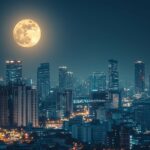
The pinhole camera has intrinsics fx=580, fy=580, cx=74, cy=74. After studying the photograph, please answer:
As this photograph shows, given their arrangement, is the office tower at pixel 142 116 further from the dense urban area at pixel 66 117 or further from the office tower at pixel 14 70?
the office tower at pixel 14 70

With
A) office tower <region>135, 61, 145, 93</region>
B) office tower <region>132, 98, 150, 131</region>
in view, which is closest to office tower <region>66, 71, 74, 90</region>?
office tower <region>135, 61, 145, 93</region>

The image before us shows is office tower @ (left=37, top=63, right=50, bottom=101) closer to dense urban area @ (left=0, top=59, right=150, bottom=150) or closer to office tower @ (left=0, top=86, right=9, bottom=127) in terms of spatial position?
dense urban area @ (left=0, top=59, right=150, bottom=150)

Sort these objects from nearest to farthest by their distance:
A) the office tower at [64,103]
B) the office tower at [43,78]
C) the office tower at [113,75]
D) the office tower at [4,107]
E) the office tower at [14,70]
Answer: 1. the office tower at [4,107]
2. the office tower at [64,103]
3. the office tower at [14,70]
4. the office tower at [43,78]
5. the office tower at [113,75]

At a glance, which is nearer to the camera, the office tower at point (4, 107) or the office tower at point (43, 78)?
the office tower at point (4, 107)

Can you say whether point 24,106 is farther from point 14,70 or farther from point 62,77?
point 62,77

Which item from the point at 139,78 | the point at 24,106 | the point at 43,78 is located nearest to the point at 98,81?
the point at 139,78

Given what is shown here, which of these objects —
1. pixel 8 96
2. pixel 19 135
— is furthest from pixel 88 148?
pixel 8 96

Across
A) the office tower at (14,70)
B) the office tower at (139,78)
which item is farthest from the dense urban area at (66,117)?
the office tower at (139,78)
